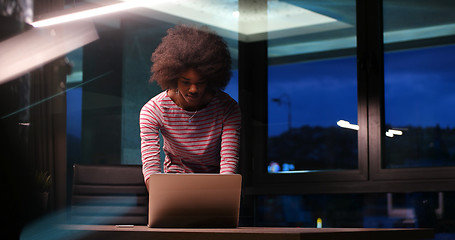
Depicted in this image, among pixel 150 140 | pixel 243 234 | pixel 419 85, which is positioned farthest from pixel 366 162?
pixel 243 234

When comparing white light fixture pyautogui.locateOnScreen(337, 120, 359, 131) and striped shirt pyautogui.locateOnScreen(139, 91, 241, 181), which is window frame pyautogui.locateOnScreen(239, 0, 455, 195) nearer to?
white light fixture pyautogui.locateOnScreen(337, 120, 359, 131)

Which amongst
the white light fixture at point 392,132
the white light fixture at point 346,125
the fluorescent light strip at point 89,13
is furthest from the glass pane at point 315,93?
the fluorescent light strip at point 89,13

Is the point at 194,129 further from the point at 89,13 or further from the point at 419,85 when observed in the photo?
the point at 89,13

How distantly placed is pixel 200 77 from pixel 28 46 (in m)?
2.42

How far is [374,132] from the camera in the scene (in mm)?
3777

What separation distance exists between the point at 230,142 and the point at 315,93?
6.27ft

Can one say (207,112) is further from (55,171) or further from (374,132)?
(55,171)

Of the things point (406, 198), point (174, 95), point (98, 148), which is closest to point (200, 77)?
point (174, 95)

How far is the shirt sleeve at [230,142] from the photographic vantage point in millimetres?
2301

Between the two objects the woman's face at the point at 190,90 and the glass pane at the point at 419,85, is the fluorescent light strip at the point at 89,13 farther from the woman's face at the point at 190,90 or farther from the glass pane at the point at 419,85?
the woman's face at the point at 190,90

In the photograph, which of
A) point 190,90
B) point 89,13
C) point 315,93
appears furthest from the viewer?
point 89,13

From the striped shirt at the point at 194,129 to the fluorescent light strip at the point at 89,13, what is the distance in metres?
2.26

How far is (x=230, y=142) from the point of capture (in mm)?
2338

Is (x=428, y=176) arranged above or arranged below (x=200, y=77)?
below
